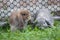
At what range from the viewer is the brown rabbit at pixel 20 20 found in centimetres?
698

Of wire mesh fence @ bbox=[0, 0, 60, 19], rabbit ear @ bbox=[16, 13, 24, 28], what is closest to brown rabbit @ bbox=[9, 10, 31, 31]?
rabbit ear @ bbox=[16, 13, 24, 28]

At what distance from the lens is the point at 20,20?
275 inches

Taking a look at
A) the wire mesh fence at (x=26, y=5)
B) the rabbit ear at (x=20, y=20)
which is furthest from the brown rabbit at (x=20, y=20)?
the wire mesh fence at (x=26, y=5)

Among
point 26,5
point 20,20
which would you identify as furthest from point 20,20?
point 26,5

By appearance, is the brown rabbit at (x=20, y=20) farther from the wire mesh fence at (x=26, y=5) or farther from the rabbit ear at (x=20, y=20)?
the wire mesh fence at (x=26, y=5)

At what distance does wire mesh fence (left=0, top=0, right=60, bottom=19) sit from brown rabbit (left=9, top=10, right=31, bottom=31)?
1013 millimetres

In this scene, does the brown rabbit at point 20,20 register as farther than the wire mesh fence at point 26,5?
No

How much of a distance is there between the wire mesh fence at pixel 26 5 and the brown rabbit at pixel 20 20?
101cm

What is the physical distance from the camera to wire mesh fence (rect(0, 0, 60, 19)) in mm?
8047

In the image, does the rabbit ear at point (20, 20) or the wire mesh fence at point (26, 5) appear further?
the wire mesh fence at point (26, 5)

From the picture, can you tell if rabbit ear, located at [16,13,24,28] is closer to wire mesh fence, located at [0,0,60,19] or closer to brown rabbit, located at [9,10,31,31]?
brown rabbit, located at [9,10,31,31]

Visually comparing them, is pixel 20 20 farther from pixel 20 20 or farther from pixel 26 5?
pixel 26 5

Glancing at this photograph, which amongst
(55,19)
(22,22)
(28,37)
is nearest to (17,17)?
(22,22)

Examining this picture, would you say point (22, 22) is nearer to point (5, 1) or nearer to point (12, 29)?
point (12, 29)
